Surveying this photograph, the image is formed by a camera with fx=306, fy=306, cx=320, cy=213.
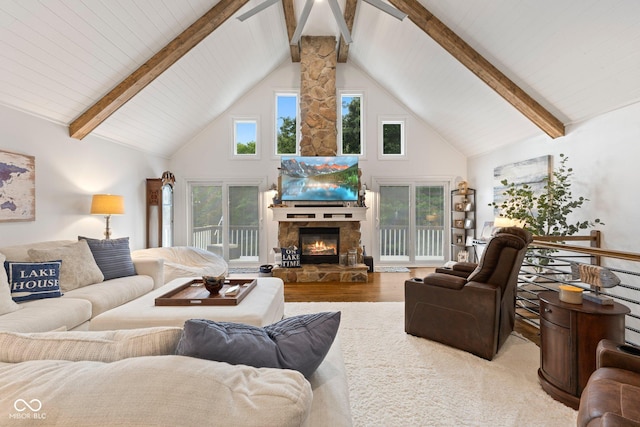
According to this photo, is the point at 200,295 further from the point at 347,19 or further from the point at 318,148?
the point at 347,19

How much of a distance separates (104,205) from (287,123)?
3915 mm

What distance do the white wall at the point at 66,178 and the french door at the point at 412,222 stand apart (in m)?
4.89

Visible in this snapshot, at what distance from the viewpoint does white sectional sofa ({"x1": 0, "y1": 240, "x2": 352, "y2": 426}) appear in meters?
0.65

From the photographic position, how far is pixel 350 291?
4.62 metres

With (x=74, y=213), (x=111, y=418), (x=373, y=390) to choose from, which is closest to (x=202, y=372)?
(x=111, y=418)

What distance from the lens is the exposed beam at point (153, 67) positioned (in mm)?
3924

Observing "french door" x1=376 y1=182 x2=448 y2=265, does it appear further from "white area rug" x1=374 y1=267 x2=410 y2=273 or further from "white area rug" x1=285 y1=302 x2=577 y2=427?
"white area rug" x1=285 y1=302 x2=577 y2=427

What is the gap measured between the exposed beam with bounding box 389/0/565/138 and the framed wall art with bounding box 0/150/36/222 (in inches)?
194

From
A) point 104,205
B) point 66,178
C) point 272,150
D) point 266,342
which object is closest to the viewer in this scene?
point 266,342

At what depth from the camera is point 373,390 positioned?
6.80 feet

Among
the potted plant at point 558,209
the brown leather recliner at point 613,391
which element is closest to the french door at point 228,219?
the potted plant at point 558,209

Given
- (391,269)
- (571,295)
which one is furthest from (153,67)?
(391,269)

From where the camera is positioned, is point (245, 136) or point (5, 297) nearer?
point (5, 297)

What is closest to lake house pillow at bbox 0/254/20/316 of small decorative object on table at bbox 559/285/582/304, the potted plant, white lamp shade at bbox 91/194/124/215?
white lamp shade at bbox 91/194/124/215
